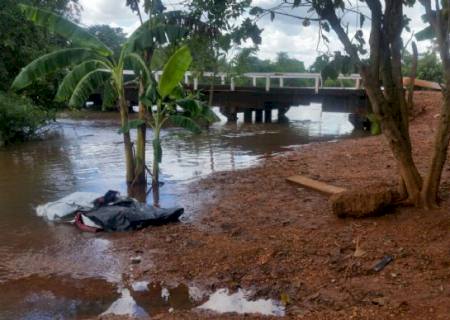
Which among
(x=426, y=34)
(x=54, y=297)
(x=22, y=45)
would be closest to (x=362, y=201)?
(x=426, y=34)

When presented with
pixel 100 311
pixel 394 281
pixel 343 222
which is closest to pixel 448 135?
pixel 343 222

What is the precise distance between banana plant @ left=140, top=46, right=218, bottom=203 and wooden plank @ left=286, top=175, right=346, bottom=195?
1.92 meters

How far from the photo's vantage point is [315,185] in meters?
8.45

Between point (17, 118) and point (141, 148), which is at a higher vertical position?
point (17, 118)

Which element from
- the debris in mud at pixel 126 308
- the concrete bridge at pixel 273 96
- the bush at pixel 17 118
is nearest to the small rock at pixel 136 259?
the debris in mud at pixel 126 308

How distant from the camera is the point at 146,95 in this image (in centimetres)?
901

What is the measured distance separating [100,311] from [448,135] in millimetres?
4120

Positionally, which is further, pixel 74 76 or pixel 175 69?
pixel 74 76

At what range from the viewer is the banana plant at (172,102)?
887 cm

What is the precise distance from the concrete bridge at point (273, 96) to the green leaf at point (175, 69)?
1235 centimetres

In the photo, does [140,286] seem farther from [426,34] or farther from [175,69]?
[175,69]

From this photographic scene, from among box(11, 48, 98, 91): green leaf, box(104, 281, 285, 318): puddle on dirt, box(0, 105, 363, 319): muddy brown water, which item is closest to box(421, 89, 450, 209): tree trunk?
box(104, 281, 285, 318): puddle on dirt

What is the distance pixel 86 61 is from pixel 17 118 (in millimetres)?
8352

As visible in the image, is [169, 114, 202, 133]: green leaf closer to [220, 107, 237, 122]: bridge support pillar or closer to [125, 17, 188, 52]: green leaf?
[125, 17, 188, 52]: green leaf
